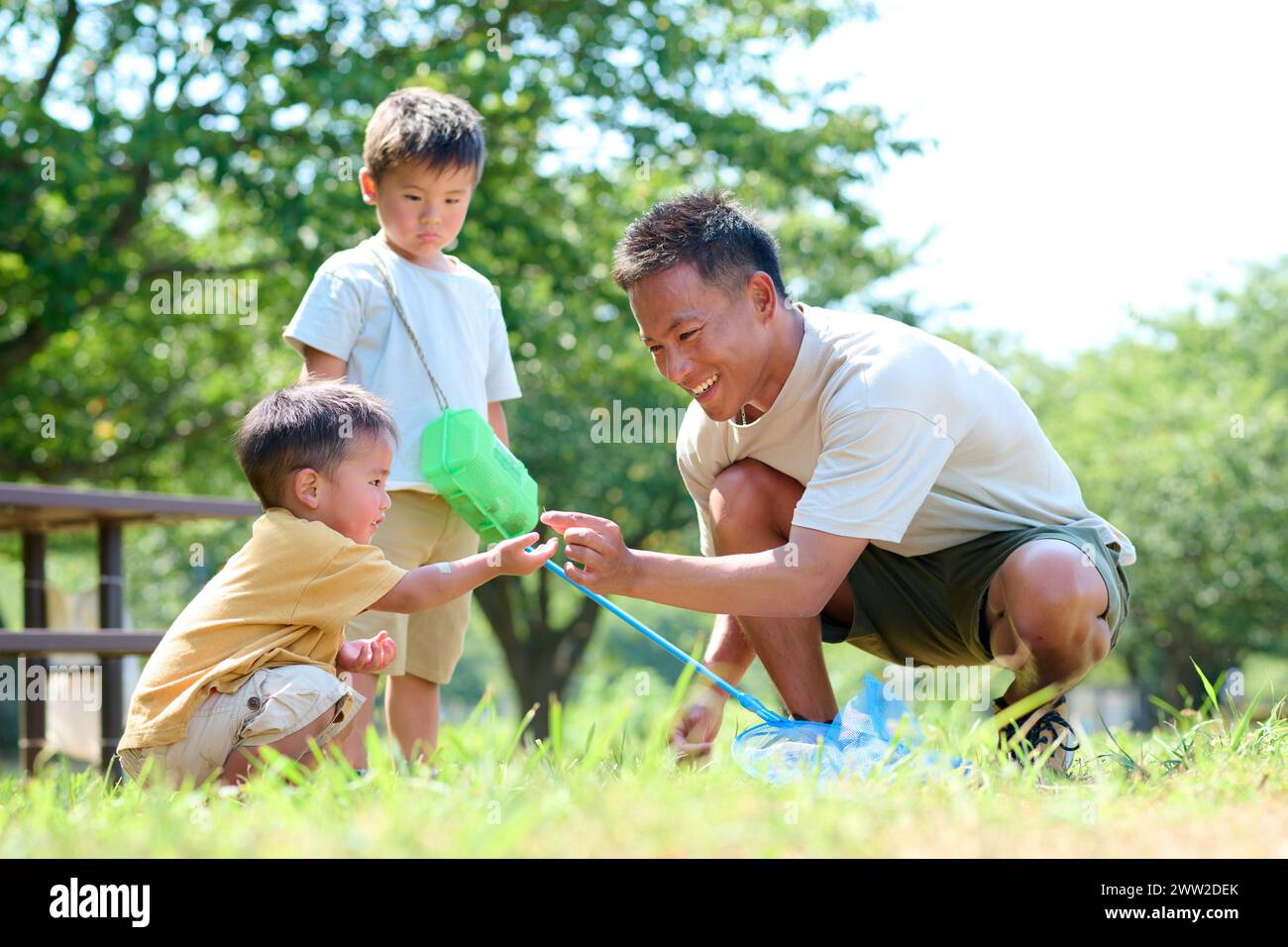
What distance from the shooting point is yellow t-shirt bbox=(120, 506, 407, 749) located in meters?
2.80

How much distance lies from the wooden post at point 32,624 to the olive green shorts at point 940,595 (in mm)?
3810

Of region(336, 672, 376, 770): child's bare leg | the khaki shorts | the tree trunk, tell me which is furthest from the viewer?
the tree trunk

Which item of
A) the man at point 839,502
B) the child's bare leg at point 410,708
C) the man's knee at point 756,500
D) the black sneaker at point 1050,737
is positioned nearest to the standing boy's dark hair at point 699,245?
the man at point 839,502

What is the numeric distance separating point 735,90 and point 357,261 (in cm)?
736

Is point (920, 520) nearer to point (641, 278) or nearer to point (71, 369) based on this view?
point (641, 278)

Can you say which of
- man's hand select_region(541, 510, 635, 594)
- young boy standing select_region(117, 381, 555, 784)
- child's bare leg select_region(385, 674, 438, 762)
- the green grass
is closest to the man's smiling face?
man's hand select_region(541, 510, 635, 594)

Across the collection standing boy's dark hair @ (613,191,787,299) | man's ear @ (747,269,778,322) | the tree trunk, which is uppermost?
standing boy's dark hair @ (613,191,787,299)

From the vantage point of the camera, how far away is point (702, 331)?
3.02 m

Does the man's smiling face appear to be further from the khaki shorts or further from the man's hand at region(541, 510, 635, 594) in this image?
the khaki shorts

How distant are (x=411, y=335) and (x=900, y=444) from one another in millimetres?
1440

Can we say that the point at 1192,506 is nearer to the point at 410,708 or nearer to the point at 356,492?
the point at 410,708

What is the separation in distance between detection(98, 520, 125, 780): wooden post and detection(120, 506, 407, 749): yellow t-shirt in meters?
3.18

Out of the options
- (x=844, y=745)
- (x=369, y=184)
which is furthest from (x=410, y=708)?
(x=369, y=184)
